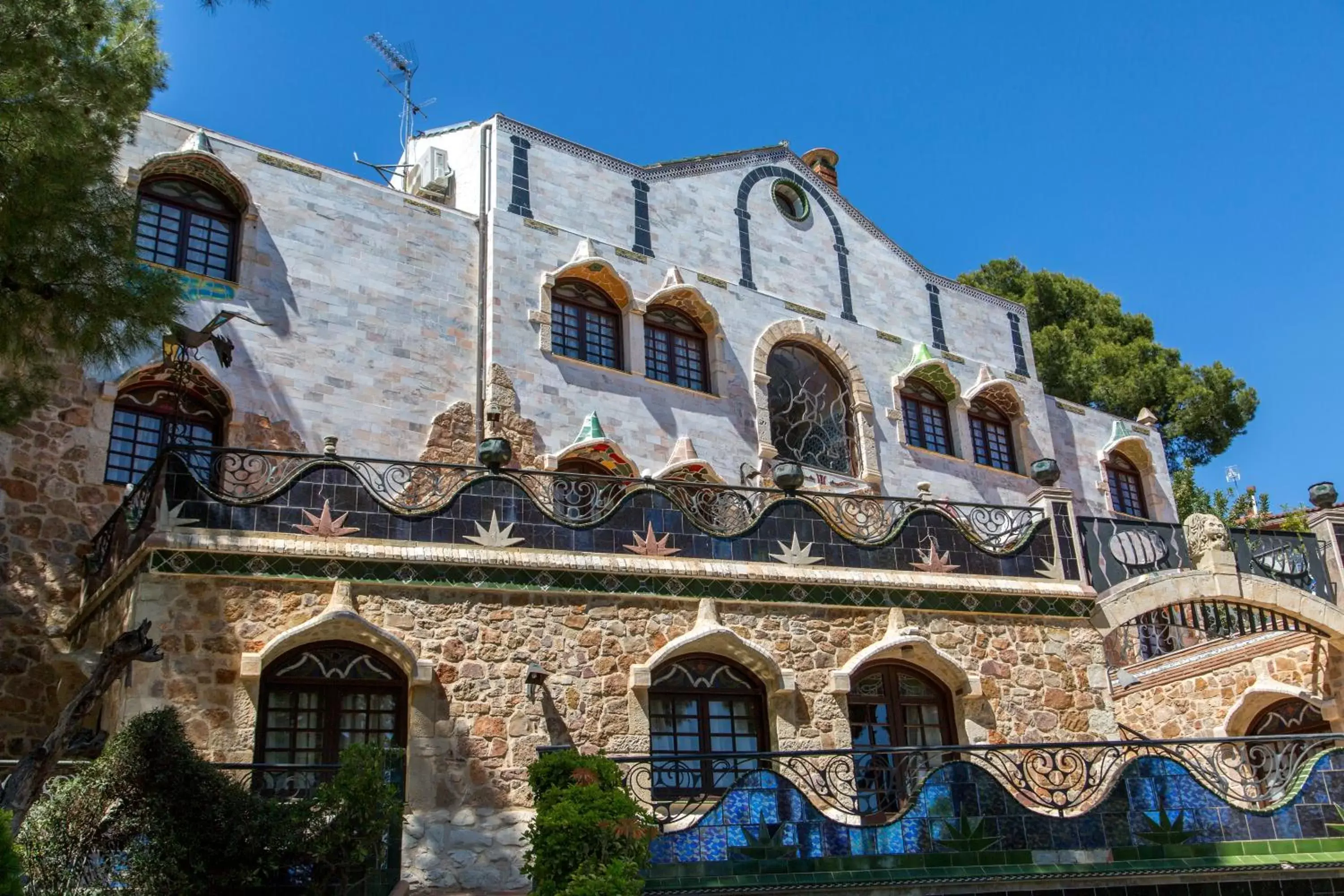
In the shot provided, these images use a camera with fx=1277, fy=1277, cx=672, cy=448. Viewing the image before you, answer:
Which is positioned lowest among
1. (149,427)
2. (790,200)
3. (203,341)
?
(149,427)

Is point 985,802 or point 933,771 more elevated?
point 933,771

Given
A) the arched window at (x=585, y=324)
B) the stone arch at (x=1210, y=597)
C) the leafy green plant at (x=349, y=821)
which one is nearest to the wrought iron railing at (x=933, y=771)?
the leafy green plant at (x=349, y=821)

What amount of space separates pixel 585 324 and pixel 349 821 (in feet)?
35.9

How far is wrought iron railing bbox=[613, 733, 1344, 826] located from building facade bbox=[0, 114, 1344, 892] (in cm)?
7

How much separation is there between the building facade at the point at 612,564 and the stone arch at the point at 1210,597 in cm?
4

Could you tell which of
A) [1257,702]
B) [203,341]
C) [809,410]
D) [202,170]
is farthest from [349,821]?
[1257,702]

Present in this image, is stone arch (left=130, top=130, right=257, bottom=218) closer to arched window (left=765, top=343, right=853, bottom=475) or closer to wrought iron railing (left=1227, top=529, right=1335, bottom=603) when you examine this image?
arched window (left=765, top=343, right=853, bottom=475)

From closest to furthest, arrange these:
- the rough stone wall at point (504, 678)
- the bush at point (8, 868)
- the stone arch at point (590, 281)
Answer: the bush at point (8, 868), the rough stone wall at point (504, 678), the stone arch at point (590, 281)

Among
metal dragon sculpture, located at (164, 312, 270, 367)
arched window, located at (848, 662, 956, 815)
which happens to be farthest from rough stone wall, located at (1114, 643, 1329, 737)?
Answer: metal dragon sculpture, located at (164, 312, 270, 367)

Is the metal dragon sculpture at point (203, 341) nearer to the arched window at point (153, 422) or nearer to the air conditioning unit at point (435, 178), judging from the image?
the arched window at point (153, 422)

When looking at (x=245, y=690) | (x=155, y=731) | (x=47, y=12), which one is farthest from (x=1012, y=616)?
(x=47, y=12)

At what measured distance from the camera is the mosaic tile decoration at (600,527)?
1255cm

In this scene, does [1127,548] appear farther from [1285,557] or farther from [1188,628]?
[1188,628]

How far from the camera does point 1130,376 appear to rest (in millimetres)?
34562
